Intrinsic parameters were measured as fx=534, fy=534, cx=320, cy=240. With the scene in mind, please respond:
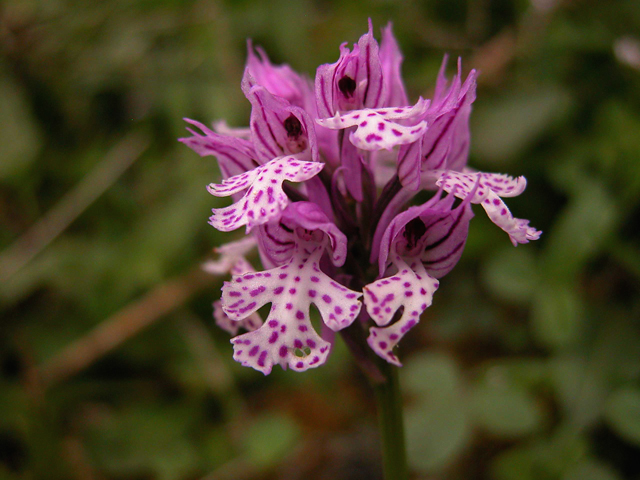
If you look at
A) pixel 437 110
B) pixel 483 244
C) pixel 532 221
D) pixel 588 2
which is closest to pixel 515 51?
pixel 588 2

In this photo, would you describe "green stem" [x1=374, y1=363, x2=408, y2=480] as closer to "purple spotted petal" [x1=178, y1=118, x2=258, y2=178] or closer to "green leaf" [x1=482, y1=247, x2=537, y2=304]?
"purple spotted petal" [x1=178, y1=118, x2=258, y2=178]

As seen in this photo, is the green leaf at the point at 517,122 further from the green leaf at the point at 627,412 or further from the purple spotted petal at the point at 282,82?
the purple spotted petal at the point at 282,82

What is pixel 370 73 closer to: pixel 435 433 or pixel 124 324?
pixel 435 433

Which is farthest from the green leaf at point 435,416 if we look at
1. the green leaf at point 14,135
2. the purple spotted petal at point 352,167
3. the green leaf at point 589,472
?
the green leaf at point 14,135

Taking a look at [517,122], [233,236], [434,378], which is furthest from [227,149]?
[517,122]

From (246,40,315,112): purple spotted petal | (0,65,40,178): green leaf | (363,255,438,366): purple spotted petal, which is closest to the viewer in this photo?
(363,255,438,366): purple spotted petal

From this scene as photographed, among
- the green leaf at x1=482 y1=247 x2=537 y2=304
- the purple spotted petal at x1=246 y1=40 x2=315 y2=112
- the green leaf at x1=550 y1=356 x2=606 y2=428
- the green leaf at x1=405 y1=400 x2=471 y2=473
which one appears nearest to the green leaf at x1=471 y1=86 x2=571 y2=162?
the green leaf at x1=482 y1=247 x2=537 y2=304
